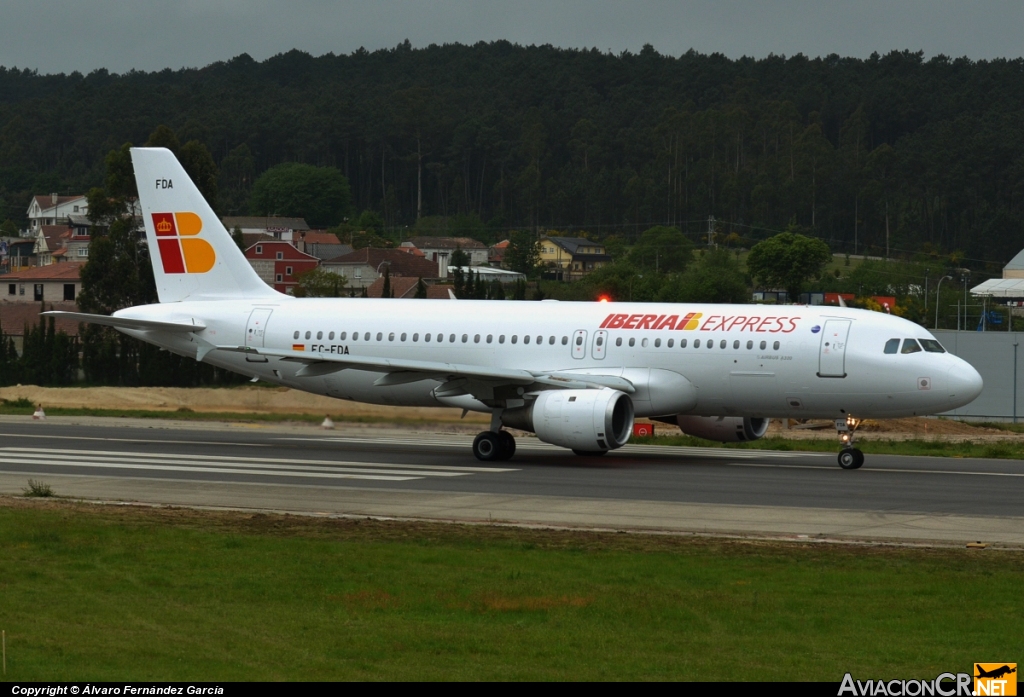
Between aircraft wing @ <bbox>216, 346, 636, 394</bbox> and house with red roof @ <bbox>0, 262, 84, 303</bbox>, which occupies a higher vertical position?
aircraft wing @ <bbox>216, 346, 636, 394</bbox>

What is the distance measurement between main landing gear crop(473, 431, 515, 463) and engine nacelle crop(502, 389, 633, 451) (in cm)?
141

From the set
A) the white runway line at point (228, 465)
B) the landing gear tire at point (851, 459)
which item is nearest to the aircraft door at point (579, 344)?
the white runway line at point (228, 465)

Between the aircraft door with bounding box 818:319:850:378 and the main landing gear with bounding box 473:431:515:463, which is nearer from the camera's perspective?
the aircraft door with bounding box 818:319:850:378

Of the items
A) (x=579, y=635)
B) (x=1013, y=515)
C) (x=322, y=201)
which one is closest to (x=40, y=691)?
(x=579, y=635)

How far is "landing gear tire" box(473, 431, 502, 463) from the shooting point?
31156 mm

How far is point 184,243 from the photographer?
1473 inches

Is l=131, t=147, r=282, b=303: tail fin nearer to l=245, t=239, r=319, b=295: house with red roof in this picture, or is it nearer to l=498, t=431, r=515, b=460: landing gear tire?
l=498, t=431, r=515, b=460: landing gear tire

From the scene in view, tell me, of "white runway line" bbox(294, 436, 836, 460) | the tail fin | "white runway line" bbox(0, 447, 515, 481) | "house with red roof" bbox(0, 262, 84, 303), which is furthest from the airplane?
"house with red roof" bbox(0, 262, 84, 303)

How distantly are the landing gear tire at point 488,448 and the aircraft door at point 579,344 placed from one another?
2653 millimetres

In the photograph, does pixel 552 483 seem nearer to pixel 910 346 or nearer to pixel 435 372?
pixel 435 372

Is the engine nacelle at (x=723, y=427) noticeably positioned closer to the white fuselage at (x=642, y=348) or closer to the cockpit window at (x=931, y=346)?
the white fuselage at (x=642, y=348)

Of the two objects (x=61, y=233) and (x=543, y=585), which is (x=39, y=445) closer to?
(x=543, y=585)

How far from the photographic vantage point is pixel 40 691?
9969 mm

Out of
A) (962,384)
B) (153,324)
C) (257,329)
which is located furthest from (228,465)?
(962,384)
